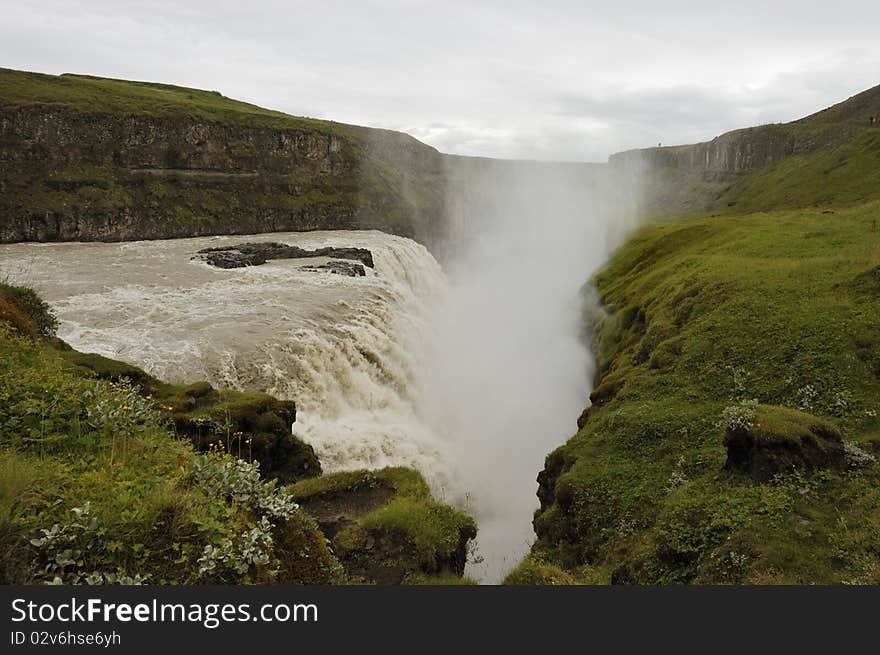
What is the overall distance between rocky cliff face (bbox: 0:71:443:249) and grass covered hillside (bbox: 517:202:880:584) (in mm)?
78717

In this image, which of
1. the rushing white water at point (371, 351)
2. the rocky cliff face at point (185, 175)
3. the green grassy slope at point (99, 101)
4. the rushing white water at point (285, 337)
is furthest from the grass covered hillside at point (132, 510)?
the green grassy slope at point (99, 101)

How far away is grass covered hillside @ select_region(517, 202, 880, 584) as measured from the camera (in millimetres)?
10852

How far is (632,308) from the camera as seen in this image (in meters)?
34.8

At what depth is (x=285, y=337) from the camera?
98.1 ft

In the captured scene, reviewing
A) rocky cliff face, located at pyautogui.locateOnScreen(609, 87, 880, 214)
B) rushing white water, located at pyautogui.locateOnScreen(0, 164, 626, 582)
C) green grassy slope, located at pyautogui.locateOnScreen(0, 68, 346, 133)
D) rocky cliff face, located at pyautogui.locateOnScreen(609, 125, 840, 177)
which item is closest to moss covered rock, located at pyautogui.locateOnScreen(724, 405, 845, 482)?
rushing white water, located at pyautogui.locateOnScreen(0, 164, 626, 582)

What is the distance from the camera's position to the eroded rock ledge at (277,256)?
5384 cm

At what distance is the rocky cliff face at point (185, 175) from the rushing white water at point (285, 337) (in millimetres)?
27382

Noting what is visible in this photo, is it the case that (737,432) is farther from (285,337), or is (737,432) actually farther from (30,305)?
(285,337)

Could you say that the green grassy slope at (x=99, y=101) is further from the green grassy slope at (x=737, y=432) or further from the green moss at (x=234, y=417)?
the green grassy slope at (x=737, y=432)

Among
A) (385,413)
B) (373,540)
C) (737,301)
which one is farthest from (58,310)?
(737,301)

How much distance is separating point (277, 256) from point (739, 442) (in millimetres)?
57131

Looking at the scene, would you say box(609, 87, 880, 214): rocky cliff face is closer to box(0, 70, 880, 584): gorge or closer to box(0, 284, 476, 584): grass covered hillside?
box(0, 70, 880, 584): gorge

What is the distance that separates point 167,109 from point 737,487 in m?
110

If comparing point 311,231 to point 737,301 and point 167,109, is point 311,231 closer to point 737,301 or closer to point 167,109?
point 167,109
